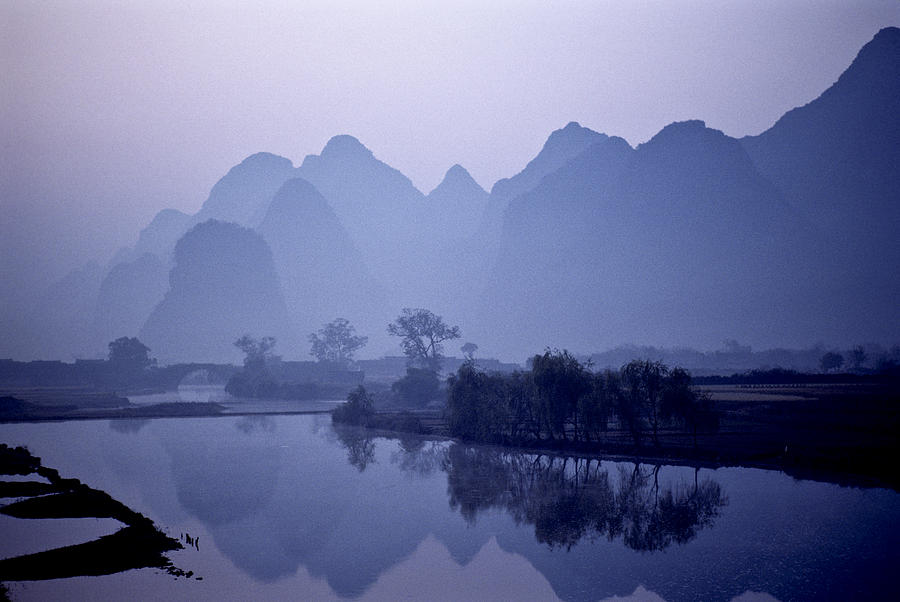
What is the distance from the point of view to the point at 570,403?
54156 mm

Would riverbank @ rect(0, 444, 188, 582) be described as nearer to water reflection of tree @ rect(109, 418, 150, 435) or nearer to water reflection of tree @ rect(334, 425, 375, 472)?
water reflection of tree @ rect(334, 425, 375, 472)

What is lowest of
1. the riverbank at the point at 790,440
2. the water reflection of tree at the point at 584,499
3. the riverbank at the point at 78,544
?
the riverbank at the point at 78,544

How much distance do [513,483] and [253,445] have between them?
28047 millimetres

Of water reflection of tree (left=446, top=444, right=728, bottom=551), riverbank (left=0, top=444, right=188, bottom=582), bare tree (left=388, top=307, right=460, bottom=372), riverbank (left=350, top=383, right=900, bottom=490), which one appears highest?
bare tree (left=388, top=307, right=460, bottom=372)

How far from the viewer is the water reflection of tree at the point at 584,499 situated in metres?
32.0

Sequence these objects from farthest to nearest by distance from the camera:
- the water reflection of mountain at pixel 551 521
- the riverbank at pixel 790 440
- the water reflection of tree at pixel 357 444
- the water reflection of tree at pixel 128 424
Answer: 1. the water reflection of tree at pixel 128 424
2. the water reflection of tree at pixel 357 444
3. the riverbank at pixel 790 440
4. the water reflection of mountain at pixel 551 521

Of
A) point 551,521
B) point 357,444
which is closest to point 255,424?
point 357,444

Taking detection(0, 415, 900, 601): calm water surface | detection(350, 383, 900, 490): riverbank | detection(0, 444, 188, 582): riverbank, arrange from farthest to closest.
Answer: detection(350, 383, 900, 490): riverbank
detection(0, 444, 188, 582): riverbank
detection(0, 415, 900, 601): calm water surface

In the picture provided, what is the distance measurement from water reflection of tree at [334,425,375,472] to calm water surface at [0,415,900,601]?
118 centimetres

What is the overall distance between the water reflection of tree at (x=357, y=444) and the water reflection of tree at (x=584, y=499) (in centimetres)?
724

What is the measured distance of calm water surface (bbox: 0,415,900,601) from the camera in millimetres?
25703

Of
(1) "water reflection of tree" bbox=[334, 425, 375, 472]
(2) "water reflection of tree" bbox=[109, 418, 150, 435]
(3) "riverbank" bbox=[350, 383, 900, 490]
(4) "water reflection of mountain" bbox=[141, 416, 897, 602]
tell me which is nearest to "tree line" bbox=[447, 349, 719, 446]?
(3) "riverbank" bbox=[350, 383, 900, 490]

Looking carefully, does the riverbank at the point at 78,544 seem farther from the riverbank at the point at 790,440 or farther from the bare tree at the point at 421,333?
the bare tree at the point at 421,333

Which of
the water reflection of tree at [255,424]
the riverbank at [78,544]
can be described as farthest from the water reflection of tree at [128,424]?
the riverbank at [78,544]
